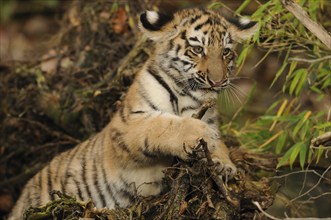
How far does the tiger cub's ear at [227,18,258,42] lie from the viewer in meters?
4.79

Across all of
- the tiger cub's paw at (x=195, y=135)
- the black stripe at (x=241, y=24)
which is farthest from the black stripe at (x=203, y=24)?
the tiger cub's paw at (x=195, y=135)

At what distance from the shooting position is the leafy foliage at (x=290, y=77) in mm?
4770

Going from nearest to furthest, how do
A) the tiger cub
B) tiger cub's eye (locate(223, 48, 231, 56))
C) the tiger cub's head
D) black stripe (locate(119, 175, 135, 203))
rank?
the tiger cub → the tiger cub's head → tiger cub's eye (locate(223, 48, 231, 56)) → black stripe (locate(119, 175, 135, 203))

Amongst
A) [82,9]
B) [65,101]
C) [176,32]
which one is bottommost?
[65,101]

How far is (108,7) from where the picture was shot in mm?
6809

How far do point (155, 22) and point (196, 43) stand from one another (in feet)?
1.14

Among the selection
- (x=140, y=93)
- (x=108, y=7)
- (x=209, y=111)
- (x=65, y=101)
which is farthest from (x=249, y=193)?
(x=108, y=7)

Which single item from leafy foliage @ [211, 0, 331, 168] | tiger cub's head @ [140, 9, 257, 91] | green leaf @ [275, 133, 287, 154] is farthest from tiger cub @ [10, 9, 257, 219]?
green leaf @ [275, 133, 287, 154]

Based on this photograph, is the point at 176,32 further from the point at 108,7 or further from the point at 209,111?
the point at 108,7

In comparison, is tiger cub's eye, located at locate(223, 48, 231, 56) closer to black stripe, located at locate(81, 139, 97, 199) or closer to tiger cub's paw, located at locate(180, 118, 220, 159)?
tiger cub's paw, located at locate(180, 118, 220, 159)

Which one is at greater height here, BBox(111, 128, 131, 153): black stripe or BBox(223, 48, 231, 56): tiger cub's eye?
BBox(223, 48, 231, 56): tiger cub's eye

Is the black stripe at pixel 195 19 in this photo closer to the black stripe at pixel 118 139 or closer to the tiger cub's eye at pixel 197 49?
the tiger cub's eye at pixel 197 49

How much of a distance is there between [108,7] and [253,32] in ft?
7.48

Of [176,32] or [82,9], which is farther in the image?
[82,9]
